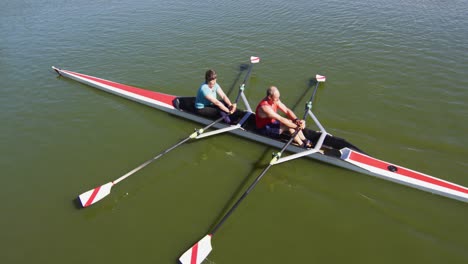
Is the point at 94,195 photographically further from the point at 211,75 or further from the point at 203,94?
the point at 211,75

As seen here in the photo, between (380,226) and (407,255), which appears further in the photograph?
(380,226)

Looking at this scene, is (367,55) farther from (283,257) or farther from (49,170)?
(49,170)

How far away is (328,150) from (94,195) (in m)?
5.74

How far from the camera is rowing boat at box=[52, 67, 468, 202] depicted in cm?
598

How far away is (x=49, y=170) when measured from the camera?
23.6 ft

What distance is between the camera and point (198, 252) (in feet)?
16.7

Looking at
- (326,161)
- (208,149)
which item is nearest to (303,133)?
(326,161)

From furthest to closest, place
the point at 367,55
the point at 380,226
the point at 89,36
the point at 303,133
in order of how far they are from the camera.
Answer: the point at 89,36 → the point at 367,55 → the point at 303,133 → the point at 380,226

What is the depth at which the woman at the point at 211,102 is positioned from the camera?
7.68 m

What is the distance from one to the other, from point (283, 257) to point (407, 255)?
236 cm

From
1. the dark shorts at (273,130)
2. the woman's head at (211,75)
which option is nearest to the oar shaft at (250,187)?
the dark shorts at (273,130)

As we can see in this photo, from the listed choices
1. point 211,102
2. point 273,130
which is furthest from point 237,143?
point 211,102

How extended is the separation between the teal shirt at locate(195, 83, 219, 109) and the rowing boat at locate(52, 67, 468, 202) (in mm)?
449

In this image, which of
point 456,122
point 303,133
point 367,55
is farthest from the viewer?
point 367,55
